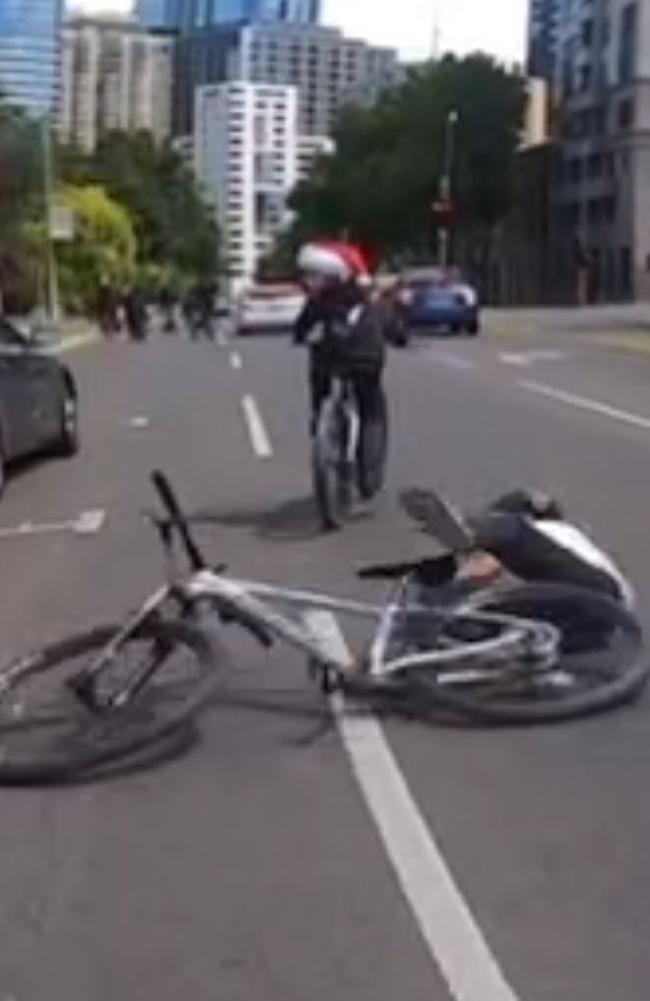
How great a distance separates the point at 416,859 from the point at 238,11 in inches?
7173

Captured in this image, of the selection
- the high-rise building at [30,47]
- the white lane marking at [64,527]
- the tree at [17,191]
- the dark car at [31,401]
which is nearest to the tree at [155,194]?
the high-rise building at [30,47]

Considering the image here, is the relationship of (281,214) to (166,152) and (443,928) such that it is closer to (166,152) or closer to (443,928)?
(166,152)

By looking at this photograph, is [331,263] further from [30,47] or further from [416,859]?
[30,47]

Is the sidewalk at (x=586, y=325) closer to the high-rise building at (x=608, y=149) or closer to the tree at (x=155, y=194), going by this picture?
the high-rise building at (x=608, y=149)

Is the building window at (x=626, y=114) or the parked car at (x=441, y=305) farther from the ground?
the building window at (x=626, y=114)

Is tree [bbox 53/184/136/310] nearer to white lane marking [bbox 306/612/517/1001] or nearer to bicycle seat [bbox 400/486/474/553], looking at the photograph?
bicycle seat [bbox 400/486/474/553]

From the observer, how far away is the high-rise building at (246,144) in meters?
184

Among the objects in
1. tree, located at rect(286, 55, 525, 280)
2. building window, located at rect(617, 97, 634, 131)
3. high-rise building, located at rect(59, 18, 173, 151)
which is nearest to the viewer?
building window, located at rect(617, 97, 634, 131)

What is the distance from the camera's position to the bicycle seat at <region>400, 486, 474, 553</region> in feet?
29.7

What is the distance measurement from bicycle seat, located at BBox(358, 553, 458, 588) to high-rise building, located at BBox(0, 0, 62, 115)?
81.3 m

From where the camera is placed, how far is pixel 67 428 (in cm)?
2038

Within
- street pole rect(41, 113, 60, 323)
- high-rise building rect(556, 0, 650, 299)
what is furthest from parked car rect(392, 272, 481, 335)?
high-rise building rect(556, 0, 650, 299)

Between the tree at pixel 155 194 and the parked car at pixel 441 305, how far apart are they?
63.1 metres

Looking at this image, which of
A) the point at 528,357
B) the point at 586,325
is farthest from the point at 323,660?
the point at 586,325
